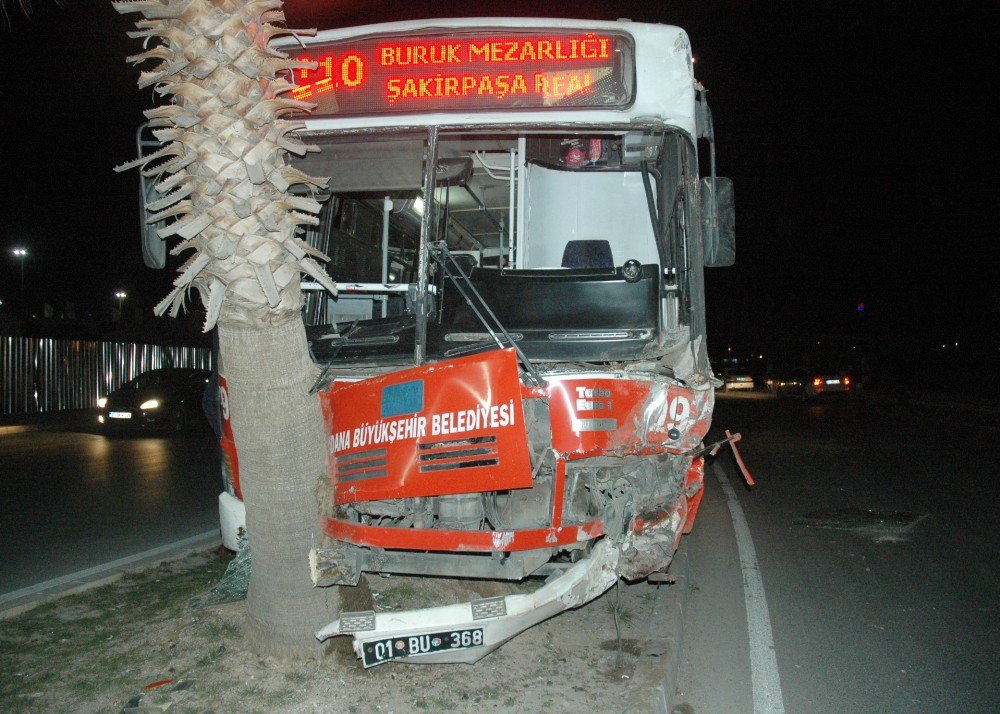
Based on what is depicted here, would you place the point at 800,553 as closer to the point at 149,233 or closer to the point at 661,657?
the point at 661,657

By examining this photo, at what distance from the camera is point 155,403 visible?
1744 centimetres

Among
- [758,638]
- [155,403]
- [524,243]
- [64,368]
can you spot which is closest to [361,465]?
[524,243]

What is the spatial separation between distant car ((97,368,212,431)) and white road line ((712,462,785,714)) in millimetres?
14085

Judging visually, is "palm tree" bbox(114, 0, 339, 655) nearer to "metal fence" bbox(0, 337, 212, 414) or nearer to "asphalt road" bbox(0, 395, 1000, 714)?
"asphalt road" bbox(0, 395, 1000, 714)

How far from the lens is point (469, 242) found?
21.8 ft

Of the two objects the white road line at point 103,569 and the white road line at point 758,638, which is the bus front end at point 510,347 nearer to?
the white road line at point 758,638

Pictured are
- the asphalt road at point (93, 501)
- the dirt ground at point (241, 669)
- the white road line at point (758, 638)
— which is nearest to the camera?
the dirt ground at point (241, 669)

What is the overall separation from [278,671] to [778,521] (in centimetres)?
636

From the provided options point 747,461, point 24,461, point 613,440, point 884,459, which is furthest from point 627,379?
point 24,461

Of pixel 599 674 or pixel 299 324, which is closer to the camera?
pixel 299 324

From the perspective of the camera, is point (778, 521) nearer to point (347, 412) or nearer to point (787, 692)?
point (787, 692)

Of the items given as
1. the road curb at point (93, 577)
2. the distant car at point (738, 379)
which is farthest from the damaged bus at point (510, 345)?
the distant car at point (738, 379)

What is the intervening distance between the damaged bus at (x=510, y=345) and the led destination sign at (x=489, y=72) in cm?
1

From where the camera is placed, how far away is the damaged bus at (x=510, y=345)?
3.54 metres
